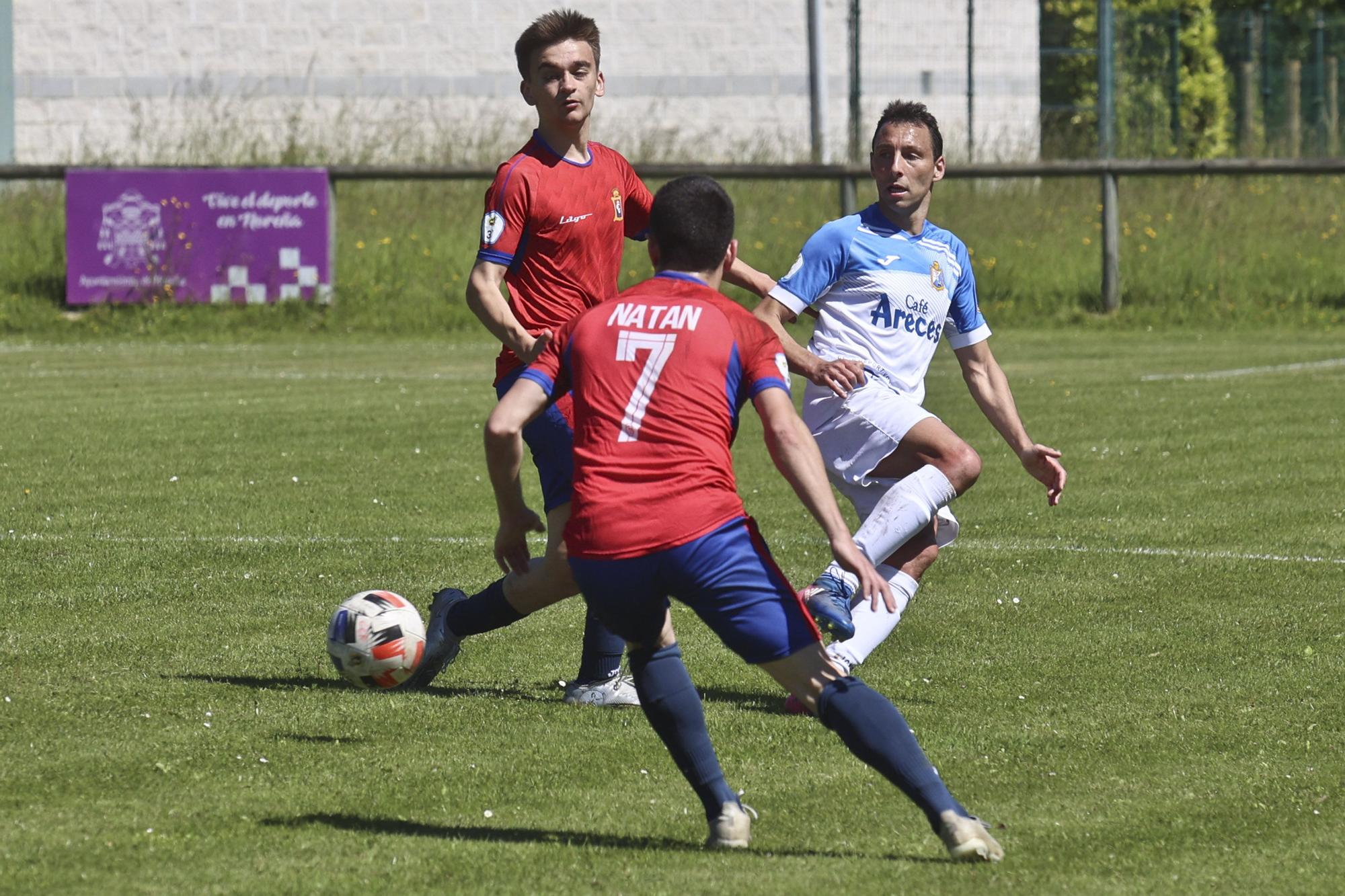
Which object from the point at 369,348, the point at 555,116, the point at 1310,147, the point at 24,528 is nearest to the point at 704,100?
the point at 1310,147

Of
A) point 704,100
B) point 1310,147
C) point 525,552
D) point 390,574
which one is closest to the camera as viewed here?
point 525,552

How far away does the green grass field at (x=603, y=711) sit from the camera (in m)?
4.57

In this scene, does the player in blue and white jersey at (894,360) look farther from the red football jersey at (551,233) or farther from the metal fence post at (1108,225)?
the metal fence post at (1108,225)

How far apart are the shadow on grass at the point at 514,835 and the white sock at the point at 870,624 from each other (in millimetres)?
1646

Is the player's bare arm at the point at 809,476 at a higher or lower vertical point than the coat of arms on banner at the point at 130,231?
lower

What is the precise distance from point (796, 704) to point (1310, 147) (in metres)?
23.7

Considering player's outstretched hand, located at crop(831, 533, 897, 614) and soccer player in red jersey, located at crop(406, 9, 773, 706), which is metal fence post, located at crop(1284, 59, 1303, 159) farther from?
player's outstretched hand, located at crop(831, 533, 897, 614)

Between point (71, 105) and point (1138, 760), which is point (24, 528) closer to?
point (1138, 760)

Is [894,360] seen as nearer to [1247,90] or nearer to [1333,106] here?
[1247,90]

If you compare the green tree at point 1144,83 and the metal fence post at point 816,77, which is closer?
the metal fence post at point 816,77

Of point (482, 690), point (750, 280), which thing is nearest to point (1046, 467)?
point (750, 280)

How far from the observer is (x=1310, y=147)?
2772 centimetres

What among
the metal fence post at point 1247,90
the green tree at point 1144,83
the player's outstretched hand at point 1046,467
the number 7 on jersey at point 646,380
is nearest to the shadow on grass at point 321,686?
the player's outstretched hand at point 1046,467

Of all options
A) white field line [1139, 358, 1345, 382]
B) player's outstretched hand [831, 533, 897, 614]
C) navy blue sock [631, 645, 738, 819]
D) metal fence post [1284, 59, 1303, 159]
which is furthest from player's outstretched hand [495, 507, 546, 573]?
metal fence post [1284, 59, 1303, 159]
